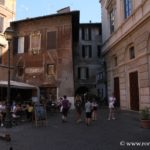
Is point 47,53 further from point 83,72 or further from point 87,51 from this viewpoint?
point 87,51

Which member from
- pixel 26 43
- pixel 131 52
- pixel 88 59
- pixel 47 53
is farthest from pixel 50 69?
pixel 88 59

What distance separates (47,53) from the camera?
89.4 ft

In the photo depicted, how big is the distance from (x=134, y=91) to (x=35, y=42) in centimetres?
1308

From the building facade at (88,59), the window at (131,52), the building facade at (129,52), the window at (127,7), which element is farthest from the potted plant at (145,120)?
the building facade at (88,59)

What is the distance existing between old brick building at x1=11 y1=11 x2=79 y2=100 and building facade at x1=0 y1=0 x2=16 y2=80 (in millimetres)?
1066

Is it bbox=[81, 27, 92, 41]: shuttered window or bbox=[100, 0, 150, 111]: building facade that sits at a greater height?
bbox=[81, 27, 92, 41]: shuttered window

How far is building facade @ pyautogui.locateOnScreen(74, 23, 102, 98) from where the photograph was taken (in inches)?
1630

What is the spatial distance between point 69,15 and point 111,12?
4423 mm

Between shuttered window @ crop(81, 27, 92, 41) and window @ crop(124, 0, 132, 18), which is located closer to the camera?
window @ crop(124, 0, 132, 18)

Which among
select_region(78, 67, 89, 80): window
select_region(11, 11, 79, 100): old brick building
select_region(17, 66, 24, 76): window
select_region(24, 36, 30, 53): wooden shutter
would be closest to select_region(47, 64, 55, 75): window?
select_region(11, 11, 79, 100): old brick building

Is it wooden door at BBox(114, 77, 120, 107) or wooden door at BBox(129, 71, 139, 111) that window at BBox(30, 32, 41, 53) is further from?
wooden door at BBox(129, 71, 139, 111)

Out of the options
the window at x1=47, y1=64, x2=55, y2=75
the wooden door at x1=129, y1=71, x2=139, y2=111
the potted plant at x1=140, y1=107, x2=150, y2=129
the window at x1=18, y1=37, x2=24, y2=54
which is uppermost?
the window at x1=18, y1=37, x2=24, y2=54

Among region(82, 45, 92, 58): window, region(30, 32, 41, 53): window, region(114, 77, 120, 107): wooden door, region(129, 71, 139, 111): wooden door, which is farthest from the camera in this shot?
region(82, 45, 92, 58): window

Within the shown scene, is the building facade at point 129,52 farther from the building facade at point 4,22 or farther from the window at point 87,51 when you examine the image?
the window at point 87,51
